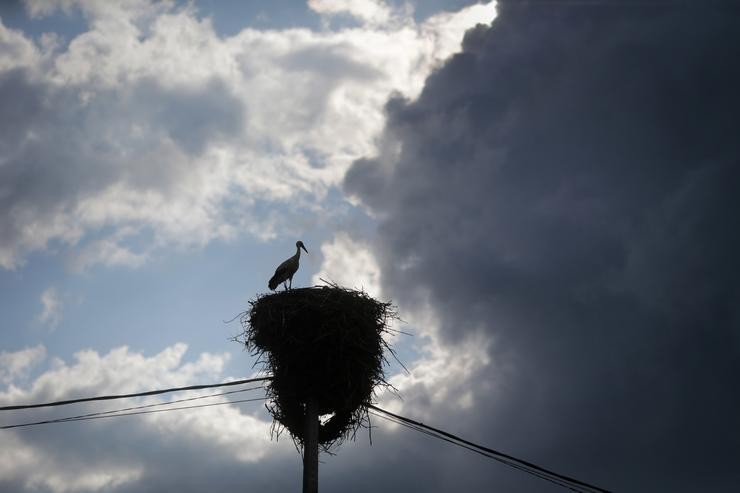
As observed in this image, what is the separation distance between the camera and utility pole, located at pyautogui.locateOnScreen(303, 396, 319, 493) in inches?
312

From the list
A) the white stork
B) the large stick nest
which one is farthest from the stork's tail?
the large stick nest

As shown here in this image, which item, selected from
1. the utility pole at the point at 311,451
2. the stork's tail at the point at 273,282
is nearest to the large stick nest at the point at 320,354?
the utility pole at the point at 311,451

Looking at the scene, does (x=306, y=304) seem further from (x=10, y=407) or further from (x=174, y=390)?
(x=10, y=407)

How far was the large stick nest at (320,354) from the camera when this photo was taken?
923cm

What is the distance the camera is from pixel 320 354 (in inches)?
366

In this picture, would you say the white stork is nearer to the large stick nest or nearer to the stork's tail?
the stork's tail

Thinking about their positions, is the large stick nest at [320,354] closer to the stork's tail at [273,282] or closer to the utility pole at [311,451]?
the utility pole at [311,451]

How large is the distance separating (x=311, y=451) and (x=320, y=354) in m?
1.48

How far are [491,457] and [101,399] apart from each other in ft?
15.4

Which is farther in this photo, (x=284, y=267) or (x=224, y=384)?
(x=284, y=267)

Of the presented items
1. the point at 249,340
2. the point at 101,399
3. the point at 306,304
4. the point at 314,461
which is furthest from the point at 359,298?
the point at 101,399

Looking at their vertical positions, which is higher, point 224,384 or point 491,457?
point 224,384

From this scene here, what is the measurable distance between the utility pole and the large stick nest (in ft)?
1.26

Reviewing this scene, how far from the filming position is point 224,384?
955 centimetres
